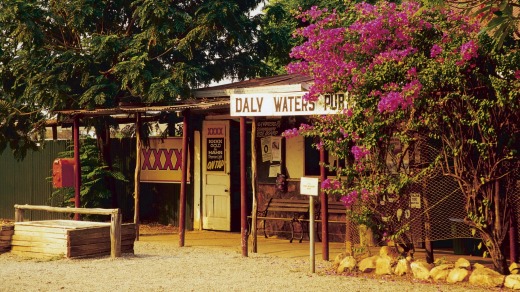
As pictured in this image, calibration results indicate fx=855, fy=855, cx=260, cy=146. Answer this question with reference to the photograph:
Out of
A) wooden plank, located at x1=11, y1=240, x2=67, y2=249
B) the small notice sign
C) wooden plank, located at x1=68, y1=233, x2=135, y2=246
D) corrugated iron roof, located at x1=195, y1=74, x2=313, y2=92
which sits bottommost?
wooden plank, located at x1=11, y1=240, x2=67, y2=249

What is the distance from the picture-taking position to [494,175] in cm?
1152

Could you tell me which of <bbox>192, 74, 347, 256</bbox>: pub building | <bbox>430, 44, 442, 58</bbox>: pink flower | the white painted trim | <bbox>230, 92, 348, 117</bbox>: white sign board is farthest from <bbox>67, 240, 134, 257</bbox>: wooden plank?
<bbox>430, 44, 442, 58</bbox>: pink flower

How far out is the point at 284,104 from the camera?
13.9m

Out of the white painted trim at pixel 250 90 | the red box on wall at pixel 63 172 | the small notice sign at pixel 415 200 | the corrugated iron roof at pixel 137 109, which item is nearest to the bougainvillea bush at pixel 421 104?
the small notice sign at pixel 415 200

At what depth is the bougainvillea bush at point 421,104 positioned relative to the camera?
11.3m

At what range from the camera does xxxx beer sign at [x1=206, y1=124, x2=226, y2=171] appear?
18781 mm

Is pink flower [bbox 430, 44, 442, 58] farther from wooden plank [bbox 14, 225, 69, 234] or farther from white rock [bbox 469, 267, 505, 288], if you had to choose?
wooden plank [bbox 14, 225, 69, 234]

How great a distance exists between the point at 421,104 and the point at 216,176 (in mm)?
7985

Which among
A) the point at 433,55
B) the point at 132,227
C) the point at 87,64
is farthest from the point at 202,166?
the point at 433,55

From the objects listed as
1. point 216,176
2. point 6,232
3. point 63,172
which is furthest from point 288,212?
point 6,232

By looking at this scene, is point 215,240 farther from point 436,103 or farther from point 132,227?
point 436,103

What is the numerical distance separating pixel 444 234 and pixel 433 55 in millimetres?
3025

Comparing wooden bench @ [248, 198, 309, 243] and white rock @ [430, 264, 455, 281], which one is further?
wooden bench @ [248, 198, 309, 243]

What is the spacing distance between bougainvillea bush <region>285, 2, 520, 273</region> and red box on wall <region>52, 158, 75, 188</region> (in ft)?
27.6
